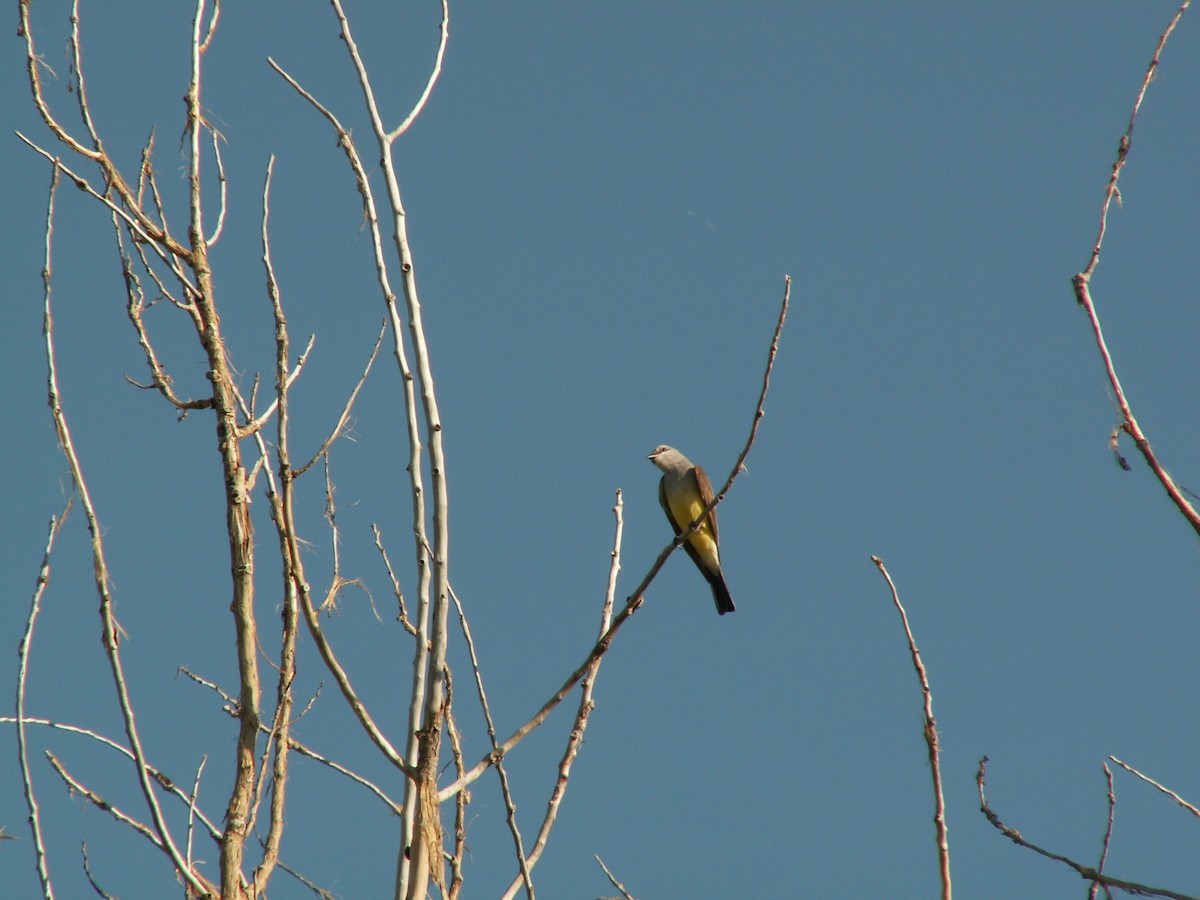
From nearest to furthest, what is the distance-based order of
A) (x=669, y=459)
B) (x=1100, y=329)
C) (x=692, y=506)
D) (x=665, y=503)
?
(x=1100, y=329) → (x=692, y=506) → (x=665, y=503) → (x=669, y=459)

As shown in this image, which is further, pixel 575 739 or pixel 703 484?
pixel 703 484

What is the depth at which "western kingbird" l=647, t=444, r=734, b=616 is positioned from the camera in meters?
10.3

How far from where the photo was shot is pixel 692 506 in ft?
35.6

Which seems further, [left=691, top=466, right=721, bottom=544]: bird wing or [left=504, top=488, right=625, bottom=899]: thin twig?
[left=691, top=466, right=721, bottom=544]: bird wing

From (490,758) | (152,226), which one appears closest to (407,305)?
(490,758)

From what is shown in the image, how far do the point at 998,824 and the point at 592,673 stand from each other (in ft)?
4.35

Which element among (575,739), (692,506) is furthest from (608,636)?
(692,506)

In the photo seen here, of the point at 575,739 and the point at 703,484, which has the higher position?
the point at 703,484

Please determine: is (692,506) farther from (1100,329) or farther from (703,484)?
(1100,329)

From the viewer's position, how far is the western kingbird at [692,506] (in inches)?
407

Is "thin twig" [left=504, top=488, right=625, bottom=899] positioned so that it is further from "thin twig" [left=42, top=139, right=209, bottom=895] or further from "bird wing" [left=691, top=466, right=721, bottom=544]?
"bird wing" [left=691, top=466, right=721, bottom=544]

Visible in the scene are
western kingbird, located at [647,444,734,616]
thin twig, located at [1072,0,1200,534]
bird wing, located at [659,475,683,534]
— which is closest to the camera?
thin twig, located at [1072,0,1200,534]

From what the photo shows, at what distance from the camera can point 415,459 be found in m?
3.21

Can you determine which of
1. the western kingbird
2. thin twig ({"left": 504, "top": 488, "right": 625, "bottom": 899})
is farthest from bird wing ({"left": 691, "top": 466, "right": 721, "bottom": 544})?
thin twig ({"left": 504, "top": 488, "right": 625, "bottom": 899})
